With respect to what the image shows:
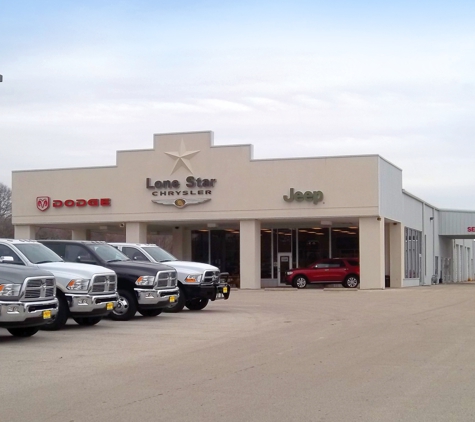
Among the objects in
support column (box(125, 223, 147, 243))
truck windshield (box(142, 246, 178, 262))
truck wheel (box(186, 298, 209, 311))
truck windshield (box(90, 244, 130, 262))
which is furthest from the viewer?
support column (box(125, 223, 147, 243))

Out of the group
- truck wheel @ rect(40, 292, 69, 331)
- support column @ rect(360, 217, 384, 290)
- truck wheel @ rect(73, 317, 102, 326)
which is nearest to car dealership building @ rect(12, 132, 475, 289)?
support column @ rect(360, 217, 384, 290)

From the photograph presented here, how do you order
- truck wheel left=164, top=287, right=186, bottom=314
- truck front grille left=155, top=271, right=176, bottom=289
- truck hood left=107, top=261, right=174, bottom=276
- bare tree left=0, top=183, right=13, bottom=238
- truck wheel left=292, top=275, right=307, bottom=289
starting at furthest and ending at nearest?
bare tree left=0, top=183, right=13, bottom=238 → truck wheel left=292, top=275, right=307, bottom=289 → truck wheel left=164, top=287, right=186, bottom=314 → truck front grille left=155, top=271, right=176, bottom=289 → truck hood left=107, top=261, right=174, bottom=276

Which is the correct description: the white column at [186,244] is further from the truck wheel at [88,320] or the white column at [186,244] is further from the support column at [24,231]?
the truck wheel at [88,320]

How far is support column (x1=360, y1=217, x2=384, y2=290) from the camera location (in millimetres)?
38344

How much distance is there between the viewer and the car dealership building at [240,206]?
3897cm

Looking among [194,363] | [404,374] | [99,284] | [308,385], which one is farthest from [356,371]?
[99,284]

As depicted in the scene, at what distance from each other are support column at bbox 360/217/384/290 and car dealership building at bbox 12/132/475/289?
5cm

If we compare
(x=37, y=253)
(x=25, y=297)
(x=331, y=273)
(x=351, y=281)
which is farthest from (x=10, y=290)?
(x=351, y=281)

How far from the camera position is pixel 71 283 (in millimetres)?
17656

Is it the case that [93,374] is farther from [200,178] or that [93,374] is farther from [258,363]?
[200,178]

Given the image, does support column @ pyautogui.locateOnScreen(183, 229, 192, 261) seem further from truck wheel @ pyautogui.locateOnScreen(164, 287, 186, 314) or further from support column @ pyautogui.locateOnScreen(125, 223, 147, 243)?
truck wheel @ pyautogui.locateOnScreen(164, 287, 186, 314)

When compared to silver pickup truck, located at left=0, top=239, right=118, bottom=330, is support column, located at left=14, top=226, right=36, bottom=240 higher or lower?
higher

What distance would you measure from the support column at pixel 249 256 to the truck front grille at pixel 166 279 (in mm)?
18842

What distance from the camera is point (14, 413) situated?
8992mm
